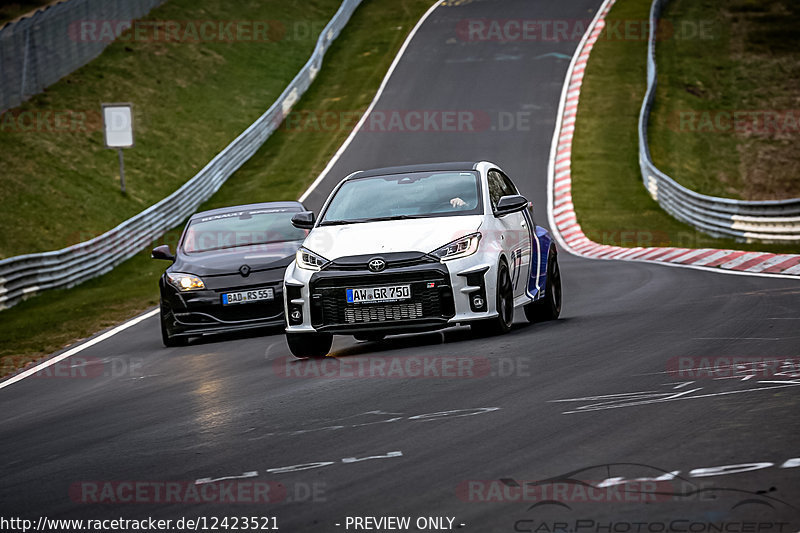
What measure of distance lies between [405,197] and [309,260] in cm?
126

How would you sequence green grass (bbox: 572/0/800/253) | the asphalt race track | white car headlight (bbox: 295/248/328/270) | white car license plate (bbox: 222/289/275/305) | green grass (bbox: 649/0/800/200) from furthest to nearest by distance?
1. green grass (bbox: 649/0/800/200)
2. green grass (bbox: 572/0/800/253)
3. white car license plate (bbox: 222/289/275/305)
4. white car headlight (bbox: 295/248/328/270)
5. the asphalt race track

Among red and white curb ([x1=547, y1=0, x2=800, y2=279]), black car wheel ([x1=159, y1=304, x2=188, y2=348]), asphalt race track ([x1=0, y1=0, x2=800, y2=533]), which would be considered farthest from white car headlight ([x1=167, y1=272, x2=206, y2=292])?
red and white curb ([x1=547, y1=0, x2=800, y2=279])

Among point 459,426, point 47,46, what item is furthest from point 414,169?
point 47,46

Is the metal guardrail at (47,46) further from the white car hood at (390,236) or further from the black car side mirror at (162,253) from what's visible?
the white car hood at (390,236)

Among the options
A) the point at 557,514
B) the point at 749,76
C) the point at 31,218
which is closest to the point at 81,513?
the point at 557,514

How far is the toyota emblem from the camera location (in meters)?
10.4

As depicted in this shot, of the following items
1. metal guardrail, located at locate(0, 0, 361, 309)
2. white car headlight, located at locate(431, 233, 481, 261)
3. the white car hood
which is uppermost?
the white car hood

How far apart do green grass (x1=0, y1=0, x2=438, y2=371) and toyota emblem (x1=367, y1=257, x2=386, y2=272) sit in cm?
519

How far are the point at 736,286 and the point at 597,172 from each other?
20.9 metres

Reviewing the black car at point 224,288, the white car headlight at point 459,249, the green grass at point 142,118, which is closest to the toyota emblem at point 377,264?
the white car headlight at point 459,249

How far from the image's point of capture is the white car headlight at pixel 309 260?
10672 mm

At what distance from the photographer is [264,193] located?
1390 inches

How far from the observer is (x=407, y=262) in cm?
1041

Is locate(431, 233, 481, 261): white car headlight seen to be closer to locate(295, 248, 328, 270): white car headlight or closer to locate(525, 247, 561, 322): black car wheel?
locate(295, 248, 328, 270): white car headlight
